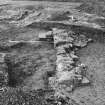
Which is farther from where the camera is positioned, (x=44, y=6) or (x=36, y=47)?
(x=44, y=6)

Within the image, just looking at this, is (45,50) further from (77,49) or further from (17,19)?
(17,19)

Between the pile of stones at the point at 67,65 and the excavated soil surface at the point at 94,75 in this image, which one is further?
the pile of stones at the point at 67,65

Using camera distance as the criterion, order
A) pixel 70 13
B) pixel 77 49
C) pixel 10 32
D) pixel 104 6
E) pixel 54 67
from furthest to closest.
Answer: pixel 104 6, pixel 70 13, pixel 10 32, pixel 77 49, pixel 54 67

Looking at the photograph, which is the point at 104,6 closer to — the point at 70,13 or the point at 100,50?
the point at 70,13

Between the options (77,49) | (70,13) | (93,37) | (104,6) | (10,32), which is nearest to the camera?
(77,49)

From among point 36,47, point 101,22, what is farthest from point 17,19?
point 101,22

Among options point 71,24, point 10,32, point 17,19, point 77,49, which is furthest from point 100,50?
point 17,19

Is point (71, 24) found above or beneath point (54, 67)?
above

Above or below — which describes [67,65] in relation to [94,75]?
above

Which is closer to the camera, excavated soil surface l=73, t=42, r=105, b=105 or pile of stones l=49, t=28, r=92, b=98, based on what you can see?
excavated soil surface l=73, t=42, r=105, b=105

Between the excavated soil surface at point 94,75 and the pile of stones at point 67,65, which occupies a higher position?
the pile of stones at point 67,65
